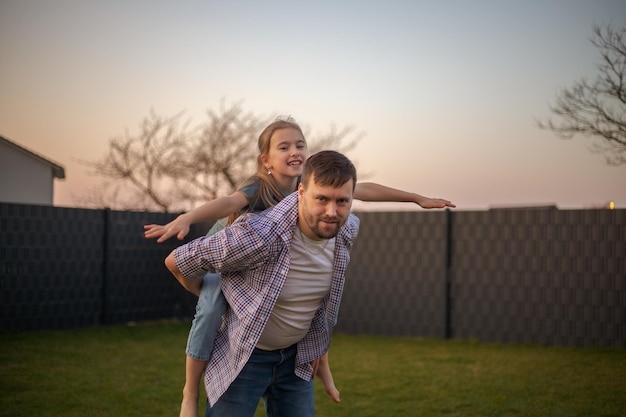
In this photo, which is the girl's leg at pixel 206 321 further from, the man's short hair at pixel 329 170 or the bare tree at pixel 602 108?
the bare tree at pixel 602 108

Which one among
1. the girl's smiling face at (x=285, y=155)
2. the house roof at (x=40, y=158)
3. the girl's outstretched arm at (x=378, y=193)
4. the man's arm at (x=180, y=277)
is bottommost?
the man's arm at (x=180, y=277)

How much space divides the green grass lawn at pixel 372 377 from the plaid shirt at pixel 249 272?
8.00 ft

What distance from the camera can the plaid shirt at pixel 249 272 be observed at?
229cm

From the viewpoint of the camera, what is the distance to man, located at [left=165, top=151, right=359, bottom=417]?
228cm

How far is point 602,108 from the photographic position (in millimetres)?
9734

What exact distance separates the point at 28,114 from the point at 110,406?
826 cm

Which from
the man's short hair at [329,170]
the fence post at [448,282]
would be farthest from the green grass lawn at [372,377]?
the man's short hair at [329,170]

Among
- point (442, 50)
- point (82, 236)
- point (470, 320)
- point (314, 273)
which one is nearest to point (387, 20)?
point (442, 50)

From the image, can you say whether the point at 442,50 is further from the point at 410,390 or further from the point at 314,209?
the point at 314,209

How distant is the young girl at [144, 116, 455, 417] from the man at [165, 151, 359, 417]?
79 mm

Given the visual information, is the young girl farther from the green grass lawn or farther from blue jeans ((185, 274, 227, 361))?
the green grass lawn

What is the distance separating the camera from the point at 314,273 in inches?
97.6

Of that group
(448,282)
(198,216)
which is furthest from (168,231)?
(448,282)

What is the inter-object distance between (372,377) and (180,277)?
12.9 ft
